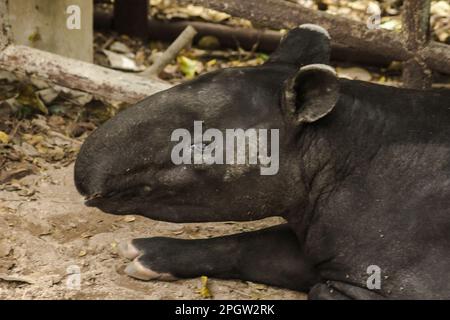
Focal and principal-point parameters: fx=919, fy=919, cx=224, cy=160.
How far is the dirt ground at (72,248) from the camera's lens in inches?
182

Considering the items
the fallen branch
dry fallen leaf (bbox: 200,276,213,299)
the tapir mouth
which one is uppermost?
the tapir mouth

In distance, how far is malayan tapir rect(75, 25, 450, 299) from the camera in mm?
4242

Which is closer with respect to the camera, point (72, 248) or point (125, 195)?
point (125, 195)

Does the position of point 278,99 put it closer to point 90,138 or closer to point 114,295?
point 90,138

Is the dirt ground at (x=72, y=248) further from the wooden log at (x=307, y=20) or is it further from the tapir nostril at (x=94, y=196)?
the wooden log at (x=307, y=20)

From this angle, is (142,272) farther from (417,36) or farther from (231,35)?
(231,35)

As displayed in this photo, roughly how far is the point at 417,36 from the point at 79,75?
7.54ft

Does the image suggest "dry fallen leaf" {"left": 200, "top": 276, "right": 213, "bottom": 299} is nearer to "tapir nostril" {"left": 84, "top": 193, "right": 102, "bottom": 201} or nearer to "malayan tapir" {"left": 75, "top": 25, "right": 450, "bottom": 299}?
"malayan tapir" {"left": 75, "top": 25, "right": 450, "bottom": 299}

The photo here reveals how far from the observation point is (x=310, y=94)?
13.7 feet

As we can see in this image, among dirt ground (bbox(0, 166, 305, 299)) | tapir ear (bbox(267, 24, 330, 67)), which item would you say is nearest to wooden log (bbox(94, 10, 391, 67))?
dirt ground (bbox(0, 166, 305, 299))

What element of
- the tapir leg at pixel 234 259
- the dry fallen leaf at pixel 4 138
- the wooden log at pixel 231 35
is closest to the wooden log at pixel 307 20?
the dry fallen leaf at pixel 4 138

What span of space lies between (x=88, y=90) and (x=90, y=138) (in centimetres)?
187

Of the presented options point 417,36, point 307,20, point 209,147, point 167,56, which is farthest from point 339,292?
point 167,56
